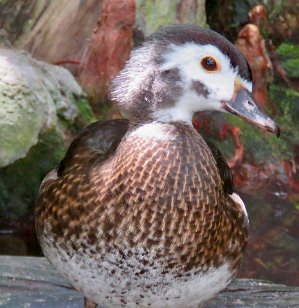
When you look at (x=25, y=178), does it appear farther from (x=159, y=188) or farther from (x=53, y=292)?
(x=159, y=188)

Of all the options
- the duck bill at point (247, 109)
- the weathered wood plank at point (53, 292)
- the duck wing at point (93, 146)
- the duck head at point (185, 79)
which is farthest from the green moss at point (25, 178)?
the duck bill at point (247, 109)

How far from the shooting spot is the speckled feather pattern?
2.97 meters

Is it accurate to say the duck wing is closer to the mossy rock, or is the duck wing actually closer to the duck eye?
the duck eye

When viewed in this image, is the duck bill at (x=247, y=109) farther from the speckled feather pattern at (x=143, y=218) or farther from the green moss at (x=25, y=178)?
the green moss at (x=25, y=178)

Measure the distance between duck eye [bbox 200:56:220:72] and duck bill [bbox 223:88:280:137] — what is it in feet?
0.39

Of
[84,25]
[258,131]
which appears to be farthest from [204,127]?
[84,25]

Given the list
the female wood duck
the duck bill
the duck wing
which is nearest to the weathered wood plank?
the duck wing

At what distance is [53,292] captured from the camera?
4.05 metres

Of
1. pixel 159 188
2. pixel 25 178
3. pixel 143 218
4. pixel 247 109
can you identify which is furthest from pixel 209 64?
pixel 25 178

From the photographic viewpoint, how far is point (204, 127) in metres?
6.22

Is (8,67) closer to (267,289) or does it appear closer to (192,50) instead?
(267,289)

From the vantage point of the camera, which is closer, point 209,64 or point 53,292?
point 209,64

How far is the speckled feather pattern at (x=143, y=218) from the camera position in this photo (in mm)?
2967

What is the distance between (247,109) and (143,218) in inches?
20.3
